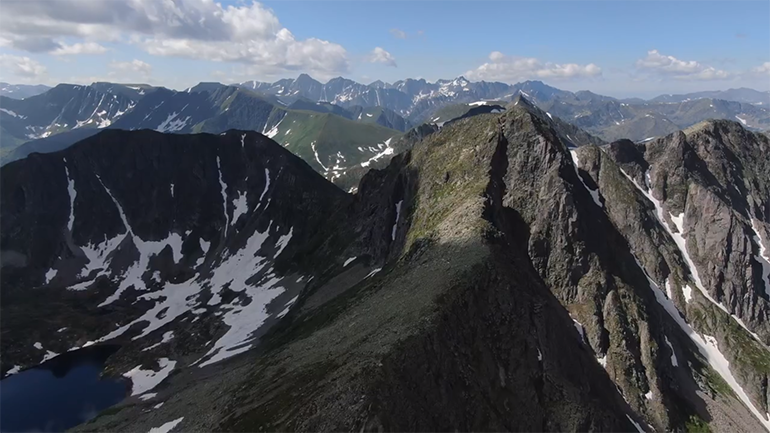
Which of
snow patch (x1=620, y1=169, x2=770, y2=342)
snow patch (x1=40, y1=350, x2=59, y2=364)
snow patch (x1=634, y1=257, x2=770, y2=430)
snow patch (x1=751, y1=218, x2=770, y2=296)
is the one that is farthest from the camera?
snow patch (x1=40, y1=350, x2=59, y2=364)

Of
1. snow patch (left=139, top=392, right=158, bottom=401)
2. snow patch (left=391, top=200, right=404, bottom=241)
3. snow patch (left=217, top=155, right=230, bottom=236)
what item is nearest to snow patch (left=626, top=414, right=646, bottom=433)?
snow patch (left=391, top=200, right=404, bottom=241)

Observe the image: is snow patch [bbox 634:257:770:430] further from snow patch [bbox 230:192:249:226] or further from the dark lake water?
snow patch [bbox 230:192:249:226]

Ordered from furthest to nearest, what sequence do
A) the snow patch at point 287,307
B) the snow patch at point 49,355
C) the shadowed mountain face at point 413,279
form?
the snow patch at point 49,355
the snow patch at point 287,307
the shadowed mountain face at point 413,279

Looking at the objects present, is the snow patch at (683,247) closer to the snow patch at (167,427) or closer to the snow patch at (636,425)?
the snow patch at (636,425)

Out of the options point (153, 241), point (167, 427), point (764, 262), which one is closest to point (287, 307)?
point (167, 427)

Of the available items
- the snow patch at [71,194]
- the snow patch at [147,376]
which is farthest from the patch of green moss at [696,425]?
the snow patch at [71,194]

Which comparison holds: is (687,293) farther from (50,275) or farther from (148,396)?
(50,275)

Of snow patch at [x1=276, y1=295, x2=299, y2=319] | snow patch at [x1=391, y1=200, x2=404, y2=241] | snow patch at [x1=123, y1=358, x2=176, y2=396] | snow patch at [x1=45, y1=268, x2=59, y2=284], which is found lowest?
snow patch at [x1=123, y1=358, x2=176, y2=396]
